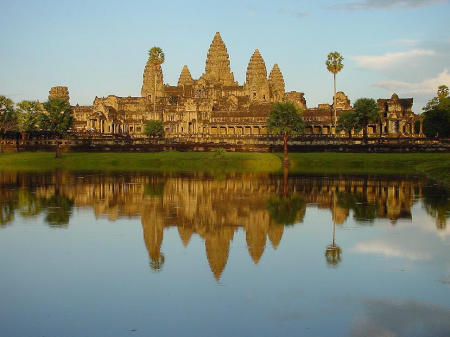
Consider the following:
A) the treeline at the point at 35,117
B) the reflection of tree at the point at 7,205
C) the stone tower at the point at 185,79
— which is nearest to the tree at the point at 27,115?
the treeline at the point at 35,117

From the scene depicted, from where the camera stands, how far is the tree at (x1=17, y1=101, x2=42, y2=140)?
331ft

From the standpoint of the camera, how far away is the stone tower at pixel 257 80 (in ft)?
592

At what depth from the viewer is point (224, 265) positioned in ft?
69.6

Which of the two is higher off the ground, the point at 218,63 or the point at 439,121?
the point at 218,63

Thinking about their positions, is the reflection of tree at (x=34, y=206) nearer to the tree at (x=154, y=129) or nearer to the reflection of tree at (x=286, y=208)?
the reflection of tree at (x=286, y=208)

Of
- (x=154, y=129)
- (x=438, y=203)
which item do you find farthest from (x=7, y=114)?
(x=438, y=203)

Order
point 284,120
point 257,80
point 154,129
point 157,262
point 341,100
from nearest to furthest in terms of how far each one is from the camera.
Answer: point 157,262 < point 284,120 < point 154,129 < point 341,100 < point 257,80

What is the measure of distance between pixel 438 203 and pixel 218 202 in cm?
1233

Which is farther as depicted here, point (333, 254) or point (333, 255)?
point (333, 254)

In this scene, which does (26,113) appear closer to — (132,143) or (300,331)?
(132,143)

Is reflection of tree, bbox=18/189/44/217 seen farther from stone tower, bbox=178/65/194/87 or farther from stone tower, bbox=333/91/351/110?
stone tower, bbox=178/65/194/87

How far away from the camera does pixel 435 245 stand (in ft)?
81.8

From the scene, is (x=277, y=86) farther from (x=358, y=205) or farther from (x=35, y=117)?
(x=358, y=205)

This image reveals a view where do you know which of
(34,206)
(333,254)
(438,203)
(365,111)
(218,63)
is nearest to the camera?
(333,254)
